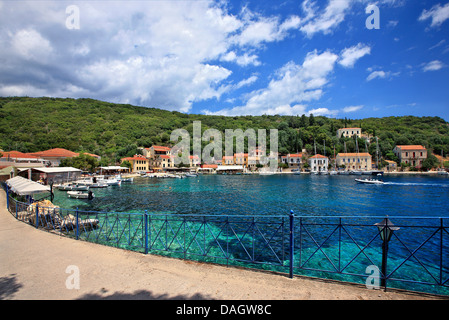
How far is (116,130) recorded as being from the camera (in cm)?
10150

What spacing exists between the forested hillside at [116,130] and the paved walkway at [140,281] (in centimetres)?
6964

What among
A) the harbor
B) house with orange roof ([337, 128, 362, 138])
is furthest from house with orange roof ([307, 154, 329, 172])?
the harbor

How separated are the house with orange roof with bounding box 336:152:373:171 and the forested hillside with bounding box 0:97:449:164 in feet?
34.1

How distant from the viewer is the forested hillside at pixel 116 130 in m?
77.5

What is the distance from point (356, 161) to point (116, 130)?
348 ft

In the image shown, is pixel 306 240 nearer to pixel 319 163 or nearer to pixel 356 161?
pixel 319 163

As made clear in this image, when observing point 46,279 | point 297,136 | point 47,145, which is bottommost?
point 46,279

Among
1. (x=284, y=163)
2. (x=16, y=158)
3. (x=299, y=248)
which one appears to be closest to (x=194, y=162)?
(x=284, y=163)

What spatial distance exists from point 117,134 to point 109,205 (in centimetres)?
8689

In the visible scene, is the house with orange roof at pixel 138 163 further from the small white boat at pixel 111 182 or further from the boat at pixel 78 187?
the boat at pixel 78 187

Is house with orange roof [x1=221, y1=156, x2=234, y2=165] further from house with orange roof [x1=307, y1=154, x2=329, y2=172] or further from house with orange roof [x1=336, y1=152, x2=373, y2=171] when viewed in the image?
house with orange roof [x1=336, y1=152, x2=373, y2=171]
